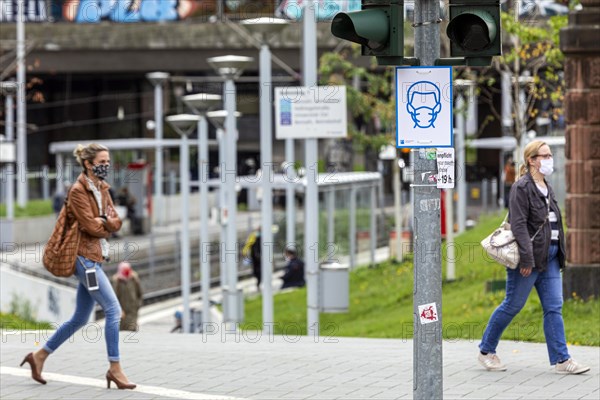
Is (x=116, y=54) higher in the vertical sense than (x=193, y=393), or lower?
higher

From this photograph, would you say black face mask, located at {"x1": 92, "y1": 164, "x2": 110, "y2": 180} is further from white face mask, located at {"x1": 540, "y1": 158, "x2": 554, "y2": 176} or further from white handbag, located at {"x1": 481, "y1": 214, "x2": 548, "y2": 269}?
white face mask, located at {"x1": 540, "y1": 158, "x2": 554, "y2": 176}

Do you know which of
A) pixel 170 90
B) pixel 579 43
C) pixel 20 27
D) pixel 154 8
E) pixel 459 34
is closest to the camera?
pixel 459 34

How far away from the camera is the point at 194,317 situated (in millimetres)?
23672

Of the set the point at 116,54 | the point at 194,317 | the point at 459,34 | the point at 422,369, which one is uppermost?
the point at 116,54

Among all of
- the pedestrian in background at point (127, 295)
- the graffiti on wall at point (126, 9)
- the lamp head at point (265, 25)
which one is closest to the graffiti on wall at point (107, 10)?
the graffiti on wall at point (126, 9)

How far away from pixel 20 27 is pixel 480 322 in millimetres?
35021

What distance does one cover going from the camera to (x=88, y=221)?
9.53 m

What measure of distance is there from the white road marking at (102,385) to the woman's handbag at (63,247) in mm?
901

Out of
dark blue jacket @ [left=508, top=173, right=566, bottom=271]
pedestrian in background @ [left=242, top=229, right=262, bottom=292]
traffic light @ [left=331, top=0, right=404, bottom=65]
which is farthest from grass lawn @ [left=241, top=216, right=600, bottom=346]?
traffic light @ [left=331, top=0, right=404, bottom=65]

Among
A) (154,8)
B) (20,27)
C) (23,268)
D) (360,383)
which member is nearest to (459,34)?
(360,383)

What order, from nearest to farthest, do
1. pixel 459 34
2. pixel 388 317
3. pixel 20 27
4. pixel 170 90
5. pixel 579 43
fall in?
pixel 459 34, pixel 579 43, pixel 388 317, pixel 20 27, pixel 170 90

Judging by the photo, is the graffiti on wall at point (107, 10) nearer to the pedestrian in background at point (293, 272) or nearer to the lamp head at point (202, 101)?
the pedestrian in background at point (293, 272)

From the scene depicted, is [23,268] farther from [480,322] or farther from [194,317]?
[480,322]

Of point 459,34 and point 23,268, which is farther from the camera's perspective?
point 23,268
